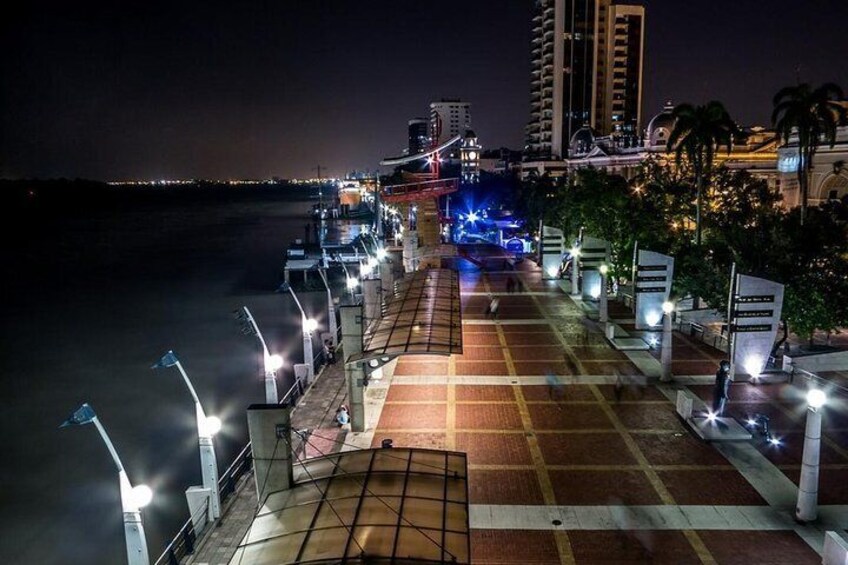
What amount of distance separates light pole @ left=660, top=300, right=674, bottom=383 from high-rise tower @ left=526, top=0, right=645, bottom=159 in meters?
100

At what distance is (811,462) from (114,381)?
36513mm

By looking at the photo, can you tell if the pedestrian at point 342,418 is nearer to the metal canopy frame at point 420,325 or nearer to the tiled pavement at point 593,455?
the tiled pavement at point 593,455

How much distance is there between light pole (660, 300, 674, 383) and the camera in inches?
849

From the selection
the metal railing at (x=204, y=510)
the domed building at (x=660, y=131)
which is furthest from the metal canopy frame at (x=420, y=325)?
the domed building at (x=660, y=131)

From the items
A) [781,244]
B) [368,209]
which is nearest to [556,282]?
[781,244]

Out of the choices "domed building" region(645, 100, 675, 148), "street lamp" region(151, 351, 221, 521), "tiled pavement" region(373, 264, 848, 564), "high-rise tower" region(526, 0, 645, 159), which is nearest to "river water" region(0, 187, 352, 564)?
"street lamp" region(151, 351, 221, 521)

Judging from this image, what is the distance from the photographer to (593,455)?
55.5 feet

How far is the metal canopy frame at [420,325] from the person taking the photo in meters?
18.4

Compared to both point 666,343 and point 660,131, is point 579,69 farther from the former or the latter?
point 666,343

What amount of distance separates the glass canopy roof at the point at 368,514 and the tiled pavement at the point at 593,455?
2.97 metres

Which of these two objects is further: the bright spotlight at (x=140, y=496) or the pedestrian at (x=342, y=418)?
the pedestrian at (x=342, y=418)

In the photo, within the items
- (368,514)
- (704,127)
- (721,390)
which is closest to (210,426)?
(368,514)

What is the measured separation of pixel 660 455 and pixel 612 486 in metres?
2.53

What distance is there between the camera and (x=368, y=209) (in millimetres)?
143875
